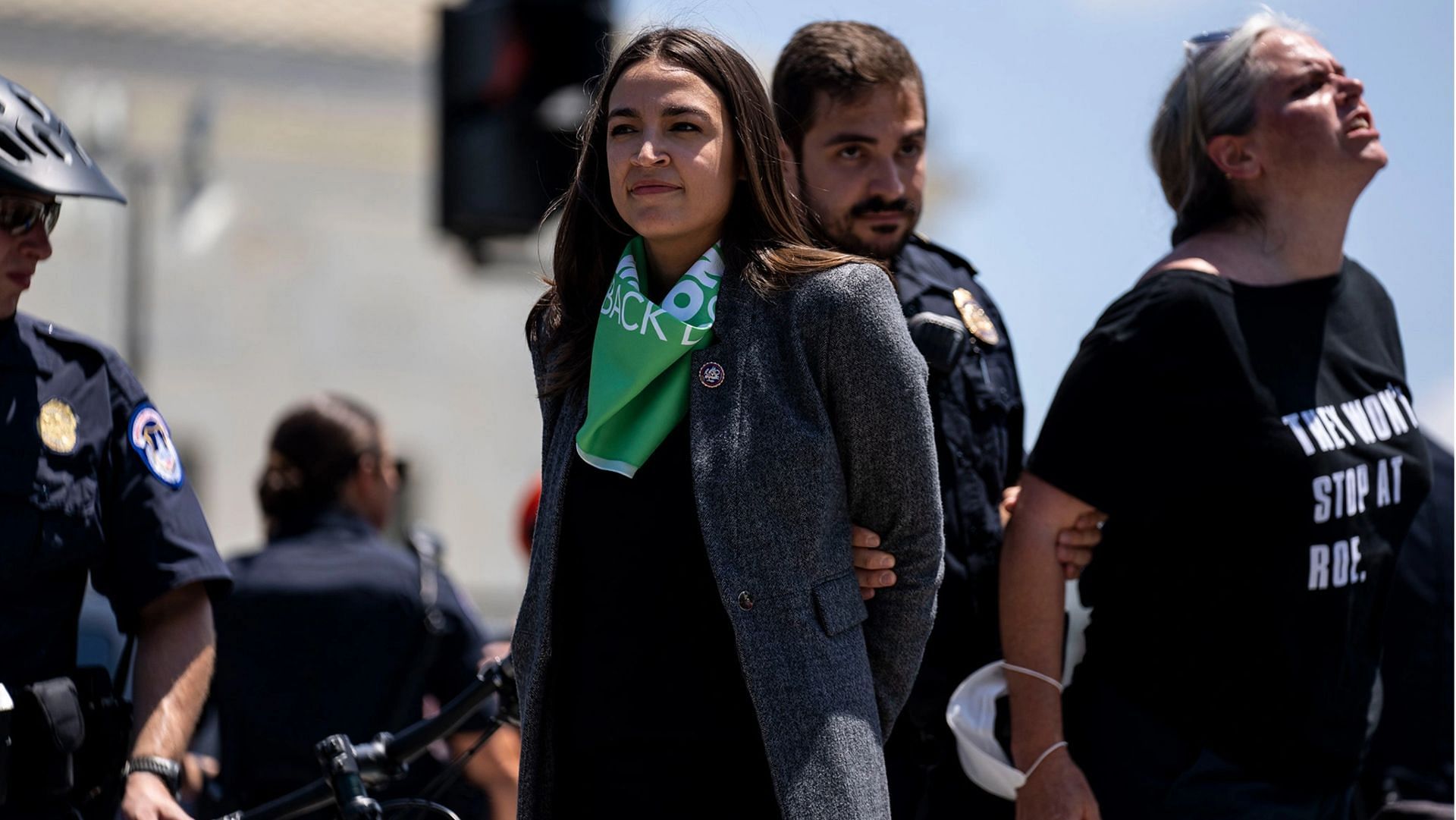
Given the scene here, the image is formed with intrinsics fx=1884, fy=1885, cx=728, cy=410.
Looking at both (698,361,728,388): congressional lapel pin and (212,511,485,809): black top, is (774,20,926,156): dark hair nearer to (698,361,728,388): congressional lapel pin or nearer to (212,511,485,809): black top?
(698,361,728,388): congressional lapel pin

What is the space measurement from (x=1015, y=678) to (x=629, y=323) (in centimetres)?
104

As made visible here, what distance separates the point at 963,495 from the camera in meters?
3.52

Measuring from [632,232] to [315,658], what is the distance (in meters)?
2.26

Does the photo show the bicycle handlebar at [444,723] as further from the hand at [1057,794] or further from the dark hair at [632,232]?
the hand at [1057,794]

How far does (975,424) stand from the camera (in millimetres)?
3609

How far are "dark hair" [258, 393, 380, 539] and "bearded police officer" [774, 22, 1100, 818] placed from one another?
2039 mm

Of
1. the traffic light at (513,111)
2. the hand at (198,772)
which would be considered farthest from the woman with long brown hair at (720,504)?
the traffic light at (513,111)

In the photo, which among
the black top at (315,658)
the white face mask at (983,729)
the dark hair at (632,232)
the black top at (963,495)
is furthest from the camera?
the black top at (315,658)

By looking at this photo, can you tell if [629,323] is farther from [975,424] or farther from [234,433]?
[234,433]

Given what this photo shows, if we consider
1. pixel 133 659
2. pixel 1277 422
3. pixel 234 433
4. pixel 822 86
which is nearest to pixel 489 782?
pixel 133 659

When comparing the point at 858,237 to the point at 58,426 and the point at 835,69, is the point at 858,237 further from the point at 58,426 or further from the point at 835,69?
the point at 58,426

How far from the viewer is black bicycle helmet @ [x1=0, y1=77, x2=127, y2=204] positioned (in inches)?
125

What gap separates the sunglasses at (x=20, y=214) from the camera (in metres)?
3.20

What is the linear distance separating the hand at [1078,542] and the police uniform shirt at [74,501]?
1.49m
